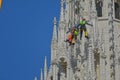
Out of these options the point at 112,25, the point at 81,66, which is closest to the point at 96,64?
the point at 81,66

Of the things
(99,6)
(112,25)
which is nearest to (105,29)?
(112,25)

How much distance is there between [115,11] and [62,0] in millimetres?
7784

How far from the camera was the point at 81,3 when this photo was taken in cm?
6612

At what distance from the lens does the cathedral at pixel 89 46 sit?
57062mm

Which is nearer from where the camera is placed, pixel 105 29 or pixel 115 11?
pixel 105 29

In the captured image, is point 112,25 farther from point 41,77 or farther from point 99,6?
point 41,77

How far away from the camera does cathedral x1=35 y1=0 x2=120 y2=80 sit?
2247 inches

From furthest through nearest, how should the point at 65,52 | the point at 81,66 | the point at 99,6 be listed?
the point at 99,6, the point at 65,52, the point at 81,66

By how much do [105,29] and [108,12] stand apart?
2.92 m

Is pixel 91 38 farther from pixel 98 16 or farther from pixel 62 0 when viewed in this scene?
pixel 62 0

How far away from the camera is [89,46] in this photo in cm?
5456

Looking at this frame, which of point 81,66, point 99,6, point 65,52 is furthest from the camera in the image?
point 99,6

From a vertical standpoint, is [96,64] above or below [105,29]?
below

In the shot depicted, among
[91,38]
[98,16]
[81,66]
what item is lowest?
[81,66]
